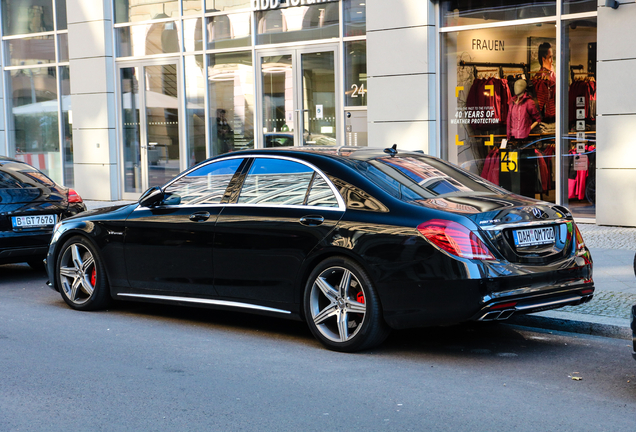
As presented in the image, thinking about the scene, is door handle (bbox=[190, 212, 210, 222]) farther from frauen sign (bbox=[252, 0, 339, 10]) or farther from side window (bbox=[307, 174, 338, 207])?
frauen sign (bbox=[252, 0, 339, 10])

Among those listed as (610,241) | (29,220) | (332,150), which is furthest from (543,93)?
(29,220)

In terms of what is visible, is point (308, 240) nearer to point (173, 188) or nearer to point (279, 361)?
point (279, 361)

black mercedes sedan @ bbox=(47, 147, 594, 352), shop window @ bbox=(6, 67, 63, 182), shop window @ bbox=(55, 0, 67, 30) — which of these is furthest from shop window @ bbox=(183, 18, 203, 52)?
black mercedes sedan @ bbox=(47, 147, 594, 352)

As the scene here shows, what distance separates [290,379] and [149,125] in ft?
43.1

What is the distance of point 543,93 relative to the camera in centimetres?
1262

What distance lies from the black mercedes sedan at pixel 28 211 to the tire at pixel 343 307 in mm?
4322

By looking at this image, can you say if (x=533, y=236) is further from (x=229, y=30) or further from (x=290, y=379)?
(x=229, y=30)

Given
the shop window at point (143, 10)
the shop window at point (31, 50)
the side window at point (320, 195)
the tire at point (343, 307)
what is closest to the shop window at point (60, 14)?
the shop window at point (31, 50)

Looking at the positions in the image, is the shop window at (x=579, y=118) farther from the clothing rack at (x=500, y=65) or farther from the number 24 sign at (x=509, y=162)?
the number 24 sign at (x=509, y=162)

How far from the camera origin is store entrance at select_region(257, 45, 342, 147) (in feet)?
49.4

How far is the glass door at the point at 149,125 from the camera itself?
17234 millimetres

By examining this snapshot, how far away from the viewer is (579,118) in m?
12.2

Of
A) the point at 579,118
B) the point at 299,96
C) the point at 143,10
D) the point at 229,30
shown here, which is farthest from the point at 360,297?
the point at 143,10

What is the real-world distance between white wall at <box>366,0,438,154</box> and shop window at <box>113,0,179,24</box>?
4850 millimetres
